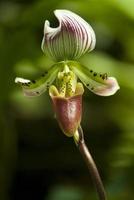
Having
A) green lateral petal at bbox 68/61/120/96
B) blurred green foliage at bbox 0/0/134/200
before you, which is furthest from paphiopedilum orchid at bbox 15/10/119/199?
blurred green foliage at bbox 0/0/134/200

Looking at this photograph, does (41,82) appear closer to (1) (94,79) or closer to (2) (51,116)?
(1) (94,79)

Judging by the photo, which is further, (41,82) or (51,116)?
(51,116)

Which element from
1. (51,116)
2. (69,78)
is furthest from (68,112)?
(51,116)

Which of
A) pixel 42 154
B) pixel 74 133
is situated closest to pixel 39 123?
pixel 42 154

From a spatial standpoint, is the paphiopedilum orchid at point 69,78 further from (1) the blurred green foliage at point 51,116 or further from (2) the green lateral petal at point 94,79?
(1) the blurred green foliage at point 51,116

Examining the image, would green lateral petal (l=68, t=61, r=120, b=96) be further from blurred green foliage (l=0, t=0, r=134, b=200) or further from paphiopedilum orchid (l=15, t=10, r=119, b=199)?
blurred green foliage (l=0, t=0, r=134, b=200)

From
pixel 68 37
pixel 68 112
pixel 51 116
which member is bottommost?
pixel 51 116

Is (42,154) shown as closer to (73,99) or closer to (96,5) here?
(96,5)

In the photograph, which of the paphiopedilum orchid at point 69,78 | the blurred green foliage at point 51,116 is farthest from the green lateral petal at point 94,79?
the blurred green foliage at point 51,116
